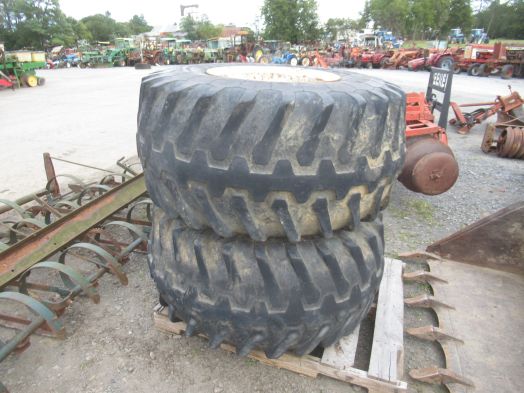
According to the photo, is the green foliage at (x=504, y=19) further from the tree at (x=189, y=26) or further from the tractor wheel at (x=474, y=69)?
the tree at (x=189, y=26)

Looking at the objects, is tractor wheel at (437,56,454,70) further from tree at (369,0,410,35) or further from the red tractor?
tree at (369,0,410,35)

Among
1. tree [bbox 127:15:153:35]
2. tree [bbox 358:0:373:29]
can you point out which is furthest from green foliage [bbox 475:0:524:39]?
tree [bbox 127:15:153:35]

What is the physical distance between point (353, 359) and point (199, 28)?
273ft

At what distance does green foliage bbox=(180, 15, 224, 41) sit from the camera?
7444 cm

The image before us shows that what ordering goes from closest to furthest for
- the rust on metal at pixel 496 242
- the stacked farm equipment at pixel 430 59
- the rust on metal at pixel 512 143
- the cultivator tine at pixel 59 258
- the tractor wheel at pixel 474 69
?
the cultivator tine at pixel 59 258 < the rust on metal at pixel 496 242 < the rust on metal at pixel 512 143 < the tractor wheel at pixel 474 69 < the stacked farm equipment at pixel 430 59

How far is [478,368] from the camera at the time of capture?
200 cm

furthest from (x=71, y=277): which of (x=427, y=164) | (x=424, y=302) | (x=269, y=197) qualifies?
(x=427, y=164)

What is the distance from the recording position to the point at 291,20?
144 feet

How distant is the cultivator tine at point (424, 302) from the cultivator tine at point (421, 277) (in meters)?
0.26

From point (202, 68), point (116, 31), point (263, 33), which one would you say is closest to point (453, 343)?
point (202, 68)

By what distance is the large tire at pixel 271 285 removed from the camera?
166 cm

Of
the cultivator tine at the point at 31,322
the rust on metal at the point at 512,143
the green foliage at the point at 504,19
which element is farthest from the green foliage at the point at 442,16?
the cultivator tine at the point at 31,322

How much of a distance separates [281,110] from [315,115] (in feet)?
0.42

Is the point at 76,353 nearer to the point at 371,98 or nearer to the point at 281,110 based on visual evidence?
the point at 281,110
